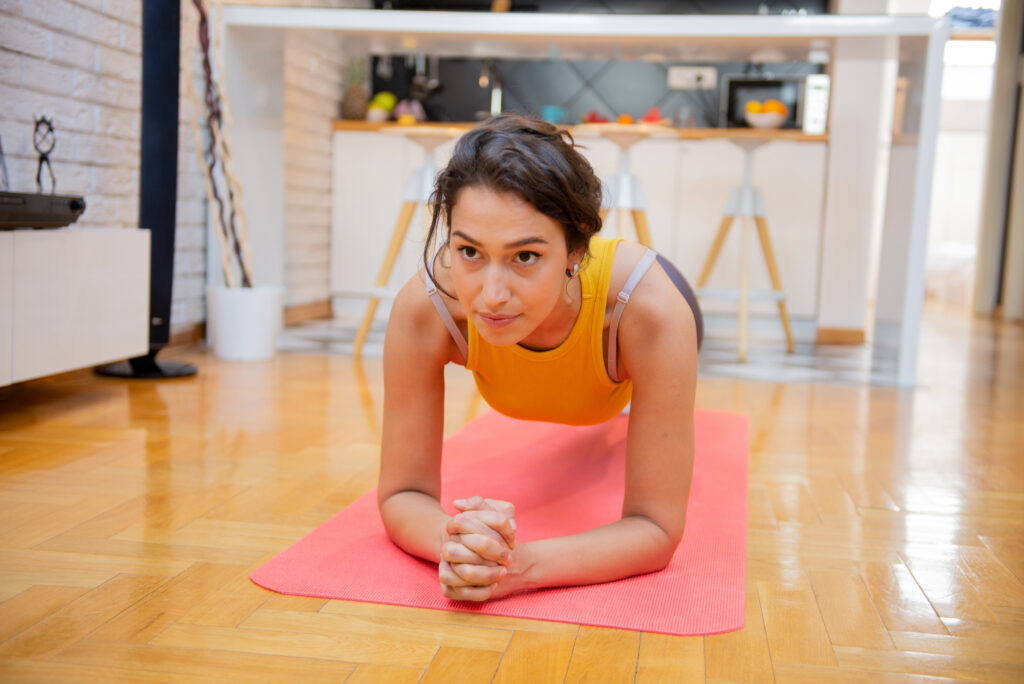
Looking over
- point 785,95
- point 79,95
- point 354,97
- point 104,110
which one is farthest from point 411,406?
point 785,95

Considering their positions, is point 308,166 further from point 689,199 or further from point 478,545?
point 478,545

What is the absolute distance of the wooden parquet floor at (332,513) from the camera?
1.10 m

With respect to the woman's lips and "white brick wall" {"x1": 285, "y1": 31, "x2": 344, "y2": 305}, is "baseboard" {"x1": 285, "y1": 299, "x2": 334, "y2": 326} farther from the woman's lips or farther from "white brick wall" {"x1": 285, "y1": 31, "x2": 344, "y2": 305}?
the woman's lips

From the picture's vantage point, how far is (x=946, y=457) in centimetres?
235

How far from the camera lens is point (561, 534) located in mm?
1573

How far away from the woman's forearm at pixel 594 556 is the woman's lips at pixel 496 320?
1.04 feet

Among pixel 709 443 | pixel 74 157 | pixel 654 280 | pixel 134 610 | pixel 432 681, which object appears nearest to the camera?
pixel 432 681

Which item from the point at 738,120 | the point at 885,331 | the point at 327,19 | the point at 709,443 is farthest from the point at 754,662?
the point at 738,120

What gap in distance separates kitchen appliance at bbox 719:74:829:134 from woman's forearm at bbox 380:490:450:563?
4064 millimetres

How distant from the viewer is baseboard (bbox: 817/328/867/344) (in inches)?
186

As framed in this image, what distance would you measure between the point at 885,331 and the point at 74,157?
3.69 meters

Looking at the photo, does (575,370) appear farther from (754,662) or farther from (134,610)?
(134,610)

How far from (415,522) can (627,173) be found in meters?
2.42

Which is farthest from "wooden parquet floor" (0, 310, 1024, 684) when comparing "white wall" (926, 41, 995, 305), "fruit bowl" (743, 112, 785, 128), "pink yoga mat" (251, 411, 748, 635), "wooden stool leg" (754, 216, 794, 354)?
"white wall" (926, 41, 995, 305)
